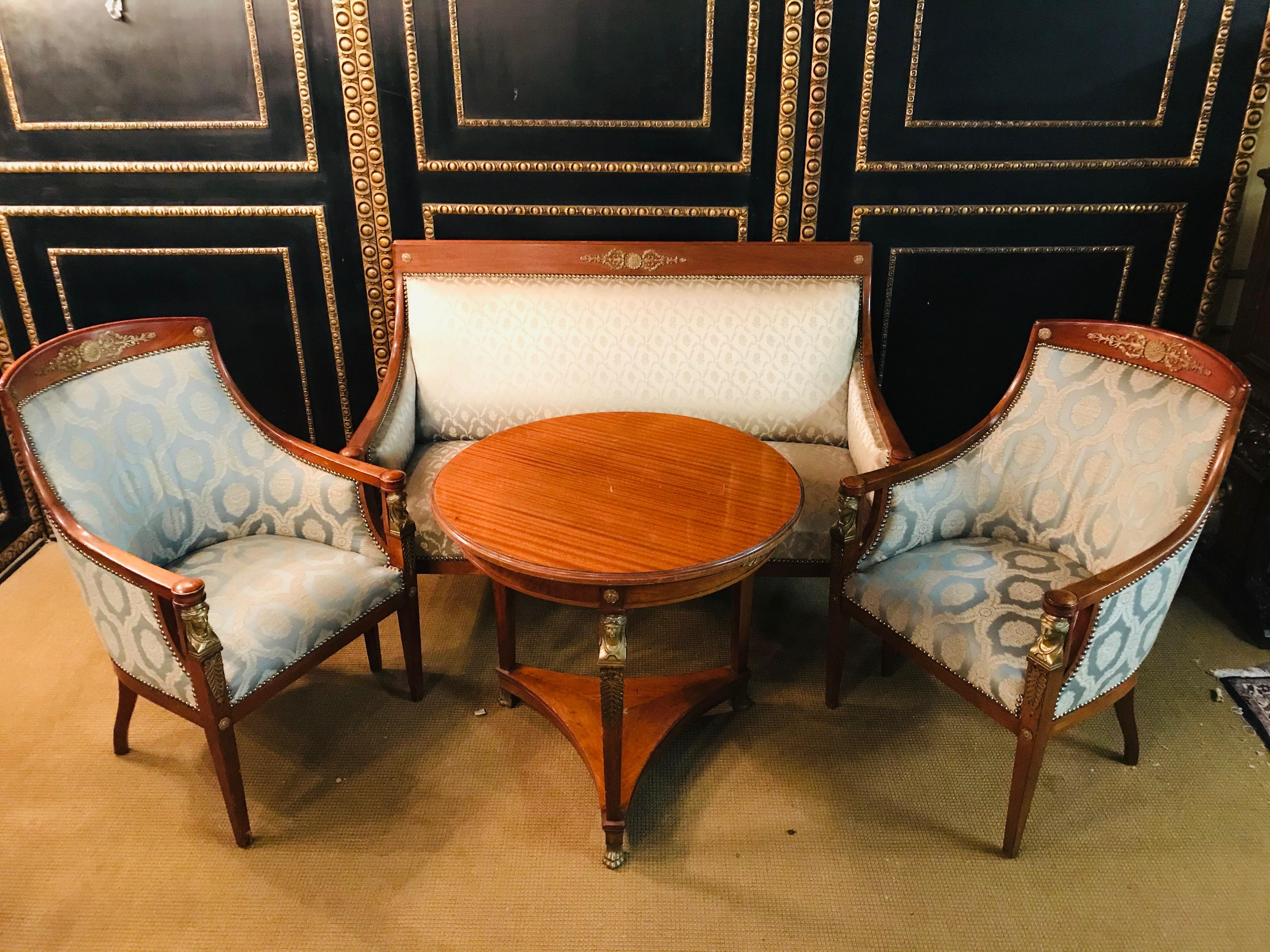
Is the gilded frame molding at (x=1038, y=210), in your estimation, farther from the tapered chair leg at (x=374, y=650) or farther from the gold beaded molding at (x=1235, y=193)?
the tapered chair leg at (x=374, y=650)

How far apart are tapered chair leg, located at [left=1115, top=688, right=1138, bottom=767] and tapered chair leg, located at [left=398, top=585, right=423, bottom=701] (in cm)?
127

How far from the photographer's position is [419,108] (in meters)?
2.03

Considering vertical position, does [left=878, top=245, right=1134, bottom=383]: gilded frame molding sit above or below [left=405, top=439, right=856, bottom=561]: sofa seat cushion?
above

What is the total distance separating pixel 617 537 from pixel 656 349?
81 centimetres

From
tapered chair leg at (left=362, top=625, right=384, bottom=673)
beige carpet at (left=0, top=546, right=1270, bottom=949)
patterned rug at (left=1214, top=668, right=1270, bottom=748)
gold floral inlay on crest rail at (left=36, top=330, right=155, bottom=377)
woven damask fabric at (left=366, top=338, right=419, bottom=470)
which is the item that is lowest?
beige carpet at (left=0, top=546, right=1270, bottom=949)

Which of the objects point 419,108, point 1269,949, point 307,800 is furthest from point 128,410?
point 1269,949

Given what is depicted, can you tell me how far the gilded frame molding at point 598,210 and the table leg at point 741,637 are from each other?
93 cm

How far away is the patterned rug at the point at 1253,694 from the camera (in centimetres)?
171

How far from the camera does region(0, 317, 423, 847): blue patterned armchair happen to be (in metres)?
1.35

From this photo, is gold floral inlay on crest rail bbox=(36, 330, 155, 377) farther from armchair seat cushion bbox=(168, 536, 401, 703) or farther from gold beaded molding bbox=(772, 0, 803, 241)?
gold beaded molding bbox=(772, 0, 803, 241)

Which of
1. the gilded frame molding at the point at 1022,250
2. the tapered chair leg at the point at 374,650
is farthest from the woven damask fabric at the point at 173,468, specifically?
the gilded frame molding at the point at 1022,250

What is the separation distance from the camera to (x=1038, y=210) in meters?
2.10

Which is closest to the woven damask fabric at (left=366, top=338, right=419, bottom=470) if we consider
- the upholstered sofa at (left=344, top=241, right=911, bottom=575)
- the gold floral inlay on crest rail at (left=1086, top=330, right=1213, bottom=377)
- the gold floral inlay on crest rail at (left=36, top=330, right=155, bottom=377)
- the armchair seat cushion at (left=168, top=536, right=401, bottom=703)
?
the upholstered sofa at (left=344, top=241, right=911, bottom=575)

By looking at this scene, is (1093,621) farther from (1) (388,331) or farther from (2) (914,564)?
(1) (388,331)
